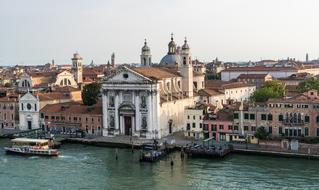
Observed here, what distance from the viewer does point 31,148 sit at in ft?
93.7

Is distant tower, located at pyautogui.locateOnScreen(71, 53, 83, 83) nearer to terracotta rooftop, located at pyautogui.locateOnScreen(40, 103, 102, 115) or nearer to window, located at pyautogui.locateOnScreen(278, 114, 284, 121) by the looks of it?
terracotta rooftop, located at pyautogui.locateOnScreen(40, 103, 102, 115)

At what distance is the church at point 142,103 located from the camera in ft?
104

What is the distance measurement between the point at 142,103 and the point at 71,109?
5637mm

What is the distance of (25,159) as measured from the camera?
90.4 feet

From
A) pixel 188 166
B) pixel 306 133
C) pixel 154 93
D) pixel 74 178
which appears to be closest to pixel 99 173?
pixel 74 178

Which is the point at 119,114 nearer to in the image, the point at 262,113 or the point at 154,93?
the point at 154,93

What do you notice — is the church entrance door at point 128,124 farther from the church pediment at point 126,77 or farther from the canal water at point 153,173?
the canal water at point 153,173

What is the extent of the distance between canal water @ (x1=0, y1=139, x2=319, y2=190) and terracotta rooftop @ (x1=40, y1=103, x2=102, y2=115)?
6.70 m

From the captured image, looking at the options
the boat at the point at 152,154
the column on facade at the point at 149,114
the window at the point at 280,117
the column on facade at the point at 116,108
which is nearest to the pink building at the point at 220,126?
the window at the point at 280,117

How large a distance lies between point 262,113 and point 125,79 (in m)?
8.19

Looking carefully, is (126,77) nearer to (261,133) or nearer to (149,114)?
(149,114)

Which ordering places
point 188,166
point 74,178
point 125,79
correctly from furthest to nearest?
point 125,79 < point 188,166 < point 74,178

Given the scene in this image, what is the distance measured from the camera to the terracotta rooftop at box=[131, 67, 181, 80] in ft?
107

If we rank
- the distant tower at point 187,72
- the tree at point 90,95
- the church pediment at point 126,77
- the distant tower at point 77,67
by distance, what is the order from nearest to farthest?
the church pediment at point 126,77 → the distant tower at point 187,72 → the tree at point 90,95 → the distant tower at point 77,67
